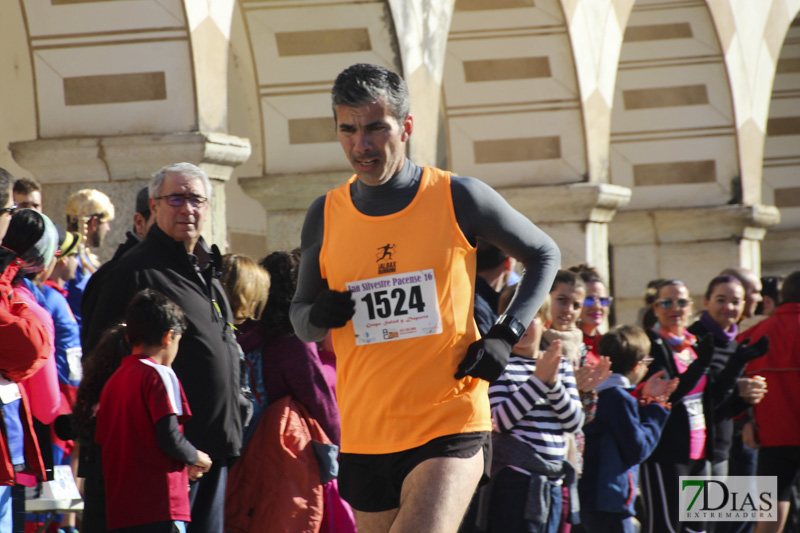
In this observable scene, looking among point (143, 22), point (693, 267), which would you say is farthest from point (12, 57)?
point (693, 267)

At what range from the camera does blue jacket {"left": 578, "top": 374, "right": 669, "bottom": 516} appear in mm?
5062

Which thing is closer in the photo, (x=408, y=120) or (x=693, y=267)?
(x=408, y=120)

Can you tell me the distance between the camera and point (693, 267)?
10.5 metres

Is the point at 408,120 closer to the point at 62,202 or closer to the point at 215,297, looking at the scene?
the point at 215,297

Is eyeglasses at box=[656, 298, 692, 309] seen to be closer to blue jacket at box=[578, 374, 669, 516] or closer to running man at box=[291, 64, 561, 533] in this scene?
blue jacket at box=[578, 374, 669, 516]

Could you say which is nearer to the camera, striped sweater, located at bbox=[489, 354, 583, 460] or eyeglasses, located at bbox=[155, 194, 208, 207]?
eyeglasses, located at bbox=[155, 194, 208, 207]

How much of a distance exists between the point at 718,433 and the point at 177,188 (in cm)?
324

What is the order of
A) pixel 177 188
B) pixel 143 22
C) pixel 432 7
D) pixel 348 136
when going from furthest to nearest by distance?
1. pixel 432 7
2. pixel 143 22
3. pixel 177 188
4. pixel 348 136

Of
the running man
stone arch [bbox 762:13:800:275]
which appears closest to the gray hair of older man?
the running man

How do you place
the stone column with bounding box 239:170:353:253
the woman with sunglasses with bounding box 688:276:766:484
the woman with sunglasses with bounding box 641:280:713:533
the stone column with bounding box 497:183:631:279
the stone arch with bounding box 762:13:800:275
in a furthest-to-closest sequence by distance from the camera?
the stone arch with bounding box 762:13:800:275
the stone column with bounding box 497:183:631:279
the stone column with bounding box 239:170:353:253
the woman with sunglasses with bounding box 688:276:766:484
the woman with sunglasses with bounding box 641:280:713:533

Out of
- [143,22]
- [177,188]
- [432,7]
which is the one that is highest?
[432,7]

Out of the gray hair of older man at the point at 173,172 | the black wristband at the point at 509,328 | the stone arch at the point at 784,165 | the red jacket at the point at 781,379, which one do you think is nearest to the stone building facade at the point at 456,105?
the stone arch at the point at 784,165

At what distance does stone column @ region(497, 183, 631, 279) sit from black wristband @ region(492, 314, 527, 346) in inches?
218

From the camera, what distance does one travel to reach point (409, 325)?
10.0 feet
